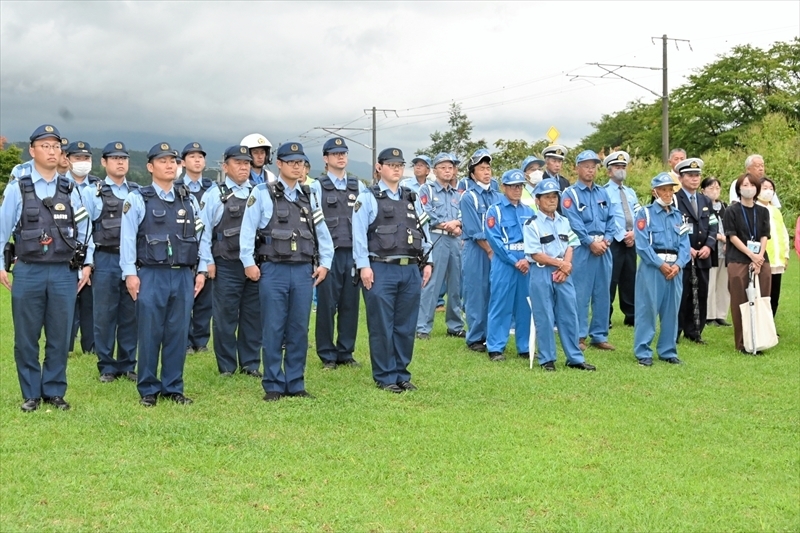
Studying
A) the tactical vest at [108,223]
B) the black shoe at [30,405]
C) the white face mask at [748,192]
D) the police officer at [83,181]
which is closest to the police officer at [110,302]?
the tactical vest at [108,223]

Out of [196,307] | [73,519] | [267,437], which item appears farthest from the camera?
[196,307]

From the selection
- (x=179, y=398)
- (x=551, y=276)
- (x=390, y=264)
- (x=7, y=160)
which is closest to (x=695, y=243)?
(x=551, y=276)

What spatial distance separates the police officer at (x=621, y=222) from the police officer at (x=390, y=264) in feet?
11.7

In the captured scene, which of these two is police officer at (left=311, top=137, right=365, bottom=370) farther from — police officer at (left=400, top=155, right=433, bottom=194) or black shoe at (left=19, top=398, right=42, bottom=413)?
police officer at (left=400, top=155, right=433, bottom=194)

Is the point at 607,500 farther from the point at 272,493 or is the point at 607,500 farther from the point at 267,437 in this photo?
the point at 267,437

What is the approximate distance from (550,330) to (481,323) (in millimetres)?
1355

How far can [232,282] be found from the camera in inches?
332

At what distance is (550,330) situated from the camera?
29.0 ft

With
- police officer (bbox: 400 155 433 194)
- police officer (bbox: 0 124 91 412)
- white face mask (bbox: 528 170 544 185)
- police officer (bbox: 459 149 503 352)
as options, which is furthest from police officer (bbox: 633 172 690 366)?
police officer (bbox: 0 124 91 412)

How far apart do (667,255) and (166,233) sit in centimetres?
520

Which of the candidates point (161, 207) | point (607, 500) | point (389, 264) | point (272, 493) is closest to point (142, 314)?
point (161, 207)

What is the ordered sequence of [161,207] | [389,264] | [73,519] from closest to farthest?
[73,519], [161,207], [389,264]

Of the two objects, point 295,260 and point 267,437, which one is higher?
point 295,260

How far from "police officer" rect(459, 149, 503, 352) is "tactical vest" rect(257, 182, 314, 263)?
3.24 meters
